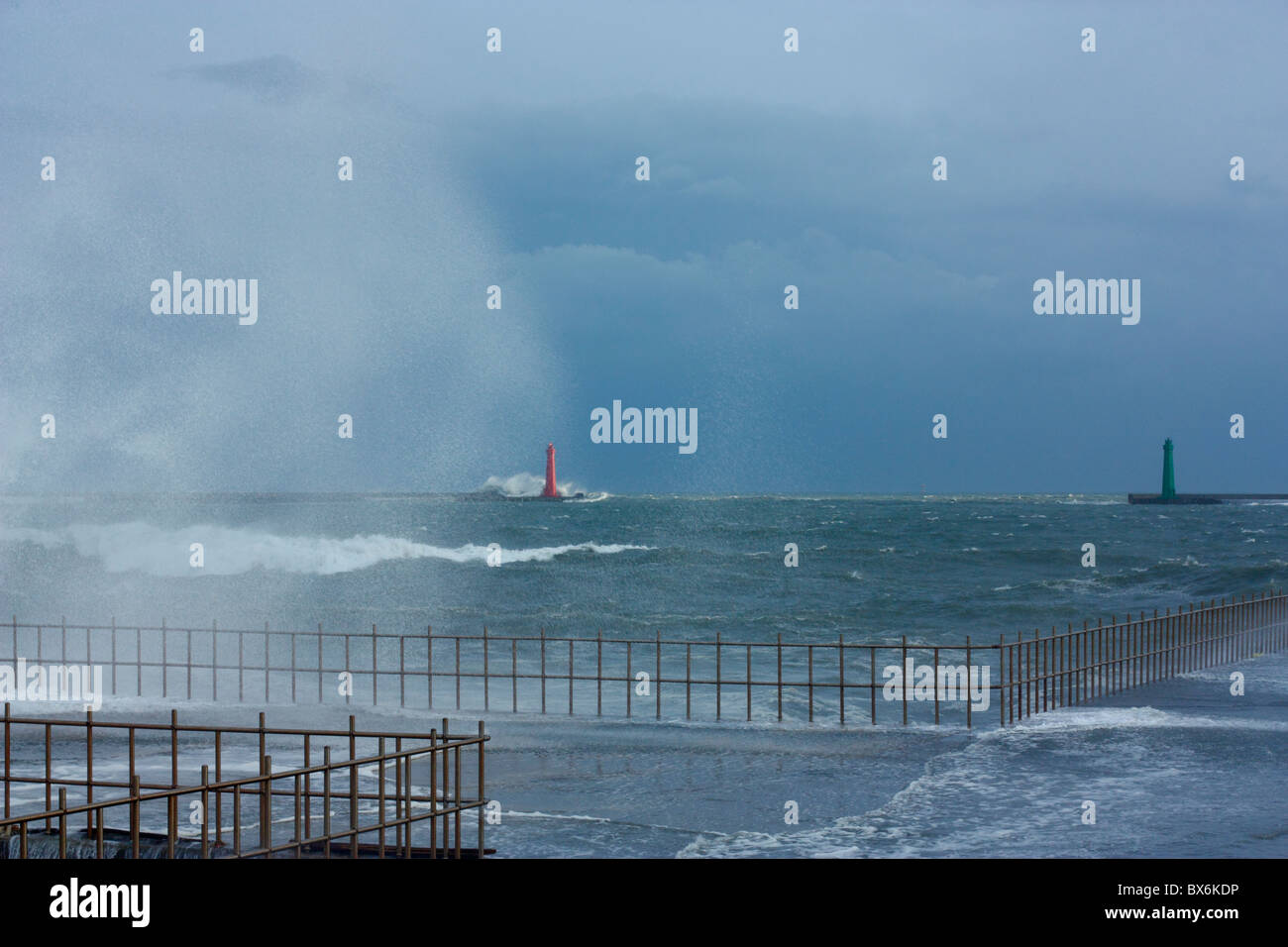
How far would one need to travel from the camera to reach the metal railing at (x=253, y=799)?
30.3ft

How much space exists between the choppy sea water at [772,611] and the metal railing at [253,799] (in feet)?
5.42

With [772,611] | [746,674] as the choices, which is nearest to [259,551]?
[772,611]

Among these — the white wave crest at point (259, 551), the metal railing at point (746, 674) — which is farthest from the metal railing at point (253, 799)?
the white wave crest at point (259, 551)

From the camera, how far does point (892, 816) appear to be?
15.0 meters

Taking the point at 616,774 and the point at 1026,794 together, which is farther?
the point at 616,774

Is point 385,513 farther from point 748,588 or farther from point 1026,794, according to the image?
point 1026,794

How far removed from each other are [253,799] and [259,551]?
212ft

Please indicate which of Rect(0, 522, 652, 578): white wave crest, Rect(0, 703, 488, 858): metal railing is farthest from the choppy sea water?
Rect(0, 703, 488, 858): metal railing

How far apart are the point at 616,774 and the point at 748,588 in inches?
1835

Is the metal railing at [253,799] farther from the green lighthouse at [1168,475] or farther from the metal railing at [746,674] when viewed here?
the green lighthouse at [1168,475]

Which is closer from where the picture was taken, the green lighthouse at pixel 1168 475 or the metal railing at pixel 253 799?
the metal railing at pixel 253 799
